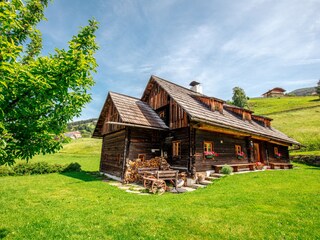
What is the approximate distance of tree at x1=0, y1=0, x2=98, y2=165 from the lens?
12.6 ft

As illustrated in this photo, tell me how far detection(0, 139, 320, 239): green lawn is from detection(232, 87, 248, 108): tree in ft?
198

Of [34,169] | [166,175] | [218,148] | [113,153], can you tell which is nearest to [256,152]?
[218,148]

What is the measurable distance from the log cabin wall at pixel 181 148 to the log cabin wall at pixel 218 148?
0.72 m

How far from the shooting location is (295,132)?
38.3 metres

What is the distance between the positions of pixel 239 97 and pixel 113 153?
6004cm

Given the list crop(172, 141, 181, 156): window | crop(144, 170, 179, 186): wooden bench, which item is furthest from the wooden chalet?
crop(144, 170, 179, 186): wooden bench

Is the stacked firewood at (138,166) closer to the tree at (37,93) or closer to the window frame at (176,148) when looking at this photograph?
the window frame at (176,148)

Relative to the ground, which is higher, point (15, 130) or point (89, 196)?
point (15, 130)

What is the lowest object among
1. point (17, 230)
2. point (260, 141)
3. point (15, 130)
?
point (17, 230)

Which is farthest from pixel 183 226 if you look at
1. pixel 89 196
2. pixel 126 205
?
pixel 89 196

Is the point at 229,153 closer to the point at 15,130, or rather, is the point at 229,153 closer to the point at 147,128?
the point at 147,128

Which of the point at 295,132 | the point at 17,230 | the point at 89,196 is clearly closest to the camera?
the point at 17,230

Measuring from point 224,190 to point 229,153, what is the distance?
726 centimetres

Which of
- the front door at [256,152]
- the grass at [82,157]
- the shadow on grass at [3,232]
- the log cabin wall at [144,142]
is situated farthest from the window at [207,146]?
the grass at [82,157]
